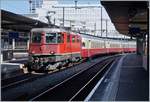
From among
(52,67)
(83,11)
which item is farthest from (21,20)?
(83,11)

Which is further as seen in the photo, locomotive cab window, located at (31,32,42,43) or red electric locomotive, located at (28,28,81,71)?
locomotive cab window, located at (31,32,42,43)

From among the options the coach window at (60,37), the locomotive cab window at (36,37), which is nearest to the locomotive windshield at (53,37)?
the coach window at (60,37)

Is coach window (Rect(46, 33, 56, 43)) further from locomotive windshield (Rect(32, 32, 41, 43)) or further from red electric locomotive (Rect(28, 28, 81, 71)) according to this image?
locomotive windshield (Rect(32, 32, 41, 43))

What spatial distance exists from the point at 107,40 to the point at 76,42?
29.9 m

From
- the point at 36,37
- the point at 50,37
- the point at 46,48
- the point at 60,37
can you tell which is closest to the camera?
the point at 46,48

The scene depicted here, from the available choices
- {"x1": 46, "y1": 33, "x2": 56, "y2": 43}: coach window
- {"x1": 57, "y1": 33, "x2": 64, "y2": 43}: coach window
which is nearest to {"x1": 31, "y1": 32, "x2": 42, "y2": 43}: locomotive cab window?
{"x1": 46, "y1": 33, "x2": 56, "y2": 43}: coach window

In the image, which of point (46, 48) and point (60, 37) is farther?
point (60, 37)

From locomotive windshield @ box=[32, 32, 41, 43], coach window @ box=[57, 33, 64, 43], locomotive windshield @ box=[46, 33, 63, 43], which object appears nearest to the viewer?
locomotive windshield @ box=[32, 32, 41, 43]

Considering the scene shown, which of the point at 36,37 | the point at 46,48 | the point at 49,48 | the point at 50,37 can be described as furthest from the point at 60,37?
the point at 36,37

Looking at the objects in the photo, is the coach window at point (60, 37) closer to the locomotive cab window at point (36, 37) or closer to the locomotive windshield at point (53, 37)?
the locomotive windshield at point (53, 37)

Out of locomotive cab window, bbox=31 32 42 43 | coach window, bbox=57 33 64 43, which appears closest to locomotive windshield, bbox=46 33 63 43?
coach window, bbox=57 33 64 43

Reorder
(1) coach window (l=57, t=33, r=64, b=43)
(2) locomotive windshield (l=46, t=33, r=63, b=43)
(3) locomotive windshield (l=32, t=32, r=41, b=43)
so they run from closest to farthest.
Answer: (3) locomotive windshield (l=32, t=32, r=41, b=43) → (2) locomotive windshield (l=46, t=33, r=63, b=43) → (1) coach window (l=57, t=33, r=64, b=43)

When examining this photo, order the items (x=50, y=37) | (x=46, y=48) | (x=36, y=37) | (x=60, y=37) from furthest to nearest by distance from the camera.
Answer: (x=60, y=37)
(x=50, y=37)
(x=36, y=37)
(x=46, y=48)

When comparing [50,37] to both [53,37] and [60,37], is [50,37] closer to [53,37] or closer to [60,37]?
[53,37]
